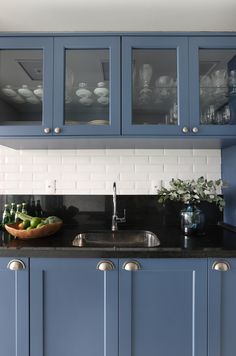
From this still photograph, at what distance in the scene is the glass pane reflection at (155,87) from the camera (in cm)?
142

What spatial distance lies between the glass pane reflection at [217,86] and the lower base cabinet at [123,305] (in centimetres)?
87

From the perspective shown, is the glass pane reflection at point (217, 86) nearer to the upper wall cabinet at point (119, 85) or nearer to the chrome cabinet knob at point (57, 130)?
the upper wall cabinet at point (119, 85)

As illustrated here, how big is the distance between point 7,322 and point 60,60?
4.85 ft

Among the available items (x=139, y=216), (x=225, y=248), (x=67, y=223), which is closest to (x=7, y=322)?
(x=67, y=223)

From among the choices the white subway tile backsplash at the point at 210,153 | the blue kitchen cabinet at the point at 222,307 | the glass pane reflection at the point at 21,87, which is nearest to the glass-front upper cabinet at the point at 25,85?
the glass pane reflection at the point at 21,87

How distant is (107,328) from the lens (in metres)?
1.19

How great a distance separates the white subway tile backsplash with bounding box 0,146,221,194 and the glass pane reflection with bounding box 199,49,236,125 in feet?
1.31

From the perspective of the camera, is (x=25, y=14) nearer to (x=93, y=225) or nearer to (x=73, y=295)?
(x=93, y=225)

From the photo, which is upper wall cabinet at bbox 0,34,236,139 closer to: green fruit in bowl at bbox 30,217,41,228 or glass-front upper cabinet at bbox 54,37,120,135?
glass-front upper cabinet at bbox 54,37,120,135

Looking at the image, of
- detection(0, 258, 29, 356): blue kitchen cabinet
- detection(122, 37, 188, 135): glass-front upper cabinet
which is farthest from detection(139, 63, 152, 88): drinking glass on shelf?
detection(0, 258, 29, 356): blue kitchen cabinet

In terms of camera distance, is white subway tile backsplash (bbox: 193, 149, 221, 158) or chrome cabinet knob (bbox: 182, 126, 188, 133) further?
white subway tile backsplash (bbox: 193, 149, 221, 158)

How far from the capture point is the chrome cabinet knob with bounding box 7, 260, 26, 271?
46.4 inches

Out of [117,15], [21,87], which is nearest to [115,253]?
[21,87]

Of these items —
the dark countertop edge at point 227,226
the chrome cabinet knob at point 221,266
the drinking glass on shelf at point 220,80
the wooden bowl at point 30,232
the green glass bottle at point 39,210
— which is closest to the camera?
the chrome cabinet knob at point 221,266
